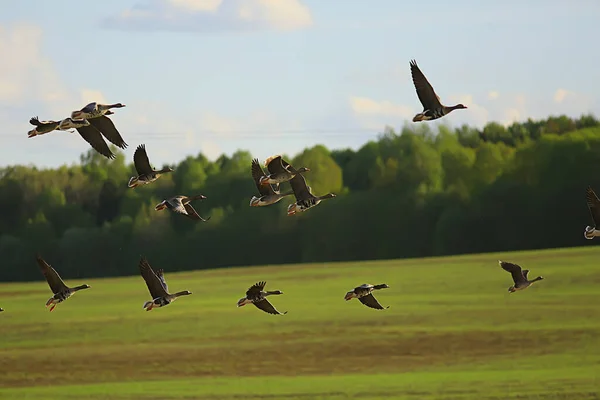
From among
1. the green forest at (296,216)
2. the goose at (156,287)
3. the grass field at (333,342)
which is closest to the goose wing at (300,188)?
the goose at (156,287)

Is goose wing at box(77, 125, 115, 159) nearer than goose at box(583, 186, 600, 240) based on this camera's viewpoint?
No

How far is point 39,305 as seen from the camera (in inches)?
3688

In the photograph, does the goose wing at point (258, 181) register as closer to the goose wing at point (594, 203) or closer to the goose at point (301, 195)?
the goose at point (301, 195)

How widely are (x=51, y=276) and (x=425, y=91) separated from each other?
24.8 feet

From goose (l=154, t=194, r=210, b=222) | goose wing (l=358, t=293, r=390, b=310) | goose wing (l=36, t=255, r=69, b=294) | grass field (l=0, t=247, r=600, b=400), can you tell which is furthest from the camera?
grass field (l=0, t=247, r=600, b=400)

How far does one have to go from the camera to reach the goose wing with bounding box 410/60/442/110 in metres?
22.8

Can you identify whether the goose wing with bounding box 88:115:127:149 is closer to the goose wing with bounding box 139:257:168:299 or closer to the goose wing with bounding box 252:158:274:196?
the goose wing with bounding box 139:257:168:299

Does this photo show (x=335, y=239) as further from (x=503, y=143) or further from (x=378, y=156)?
(x=503, y=143)

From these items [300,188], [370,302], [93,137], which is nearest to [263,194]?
[300,188]

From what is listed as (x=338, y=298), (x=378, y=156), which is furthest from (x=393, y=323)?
(x=378, y=156)

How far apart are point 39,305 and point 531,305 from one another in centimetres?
3596

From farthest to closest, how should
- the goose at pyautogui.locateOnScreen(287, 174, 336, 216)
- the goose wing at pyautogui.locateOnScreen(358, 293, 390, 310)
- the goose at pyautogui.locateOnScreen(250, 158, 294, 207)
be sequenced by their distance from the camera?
the goose wing at pyautogui.locateOnScreen(358, 293, 390, 310), the goose at pyautogui.locateOnScreen(287, 174, 336, 216), the goose at pyautogui.locateOnScreen(250, 158, 294, 207)

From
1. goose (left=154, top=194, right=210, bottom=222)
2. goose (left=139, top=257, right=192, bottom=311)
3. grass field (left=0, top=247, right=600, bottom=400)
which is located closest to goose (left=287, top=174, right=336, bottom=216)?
goose (left=154, top=194, right=210, bottom=222)

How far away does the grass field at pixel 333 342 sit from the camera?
4944cm
